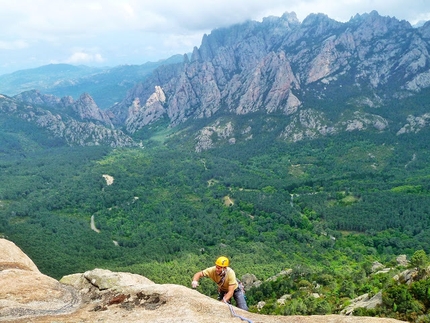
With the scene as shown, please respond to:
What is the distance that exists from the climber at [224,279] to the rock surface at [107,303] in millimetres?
1303

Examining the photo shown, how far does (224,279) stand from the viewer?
27.2 m

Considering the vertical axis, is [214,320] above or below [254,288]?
above

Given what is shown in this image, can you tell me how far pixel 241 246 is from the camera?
486 ft

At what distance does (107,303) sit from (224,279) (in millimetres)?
12801

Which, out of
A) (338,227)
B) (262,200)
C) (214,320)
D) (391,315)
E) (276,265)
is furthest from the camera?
(262,200)

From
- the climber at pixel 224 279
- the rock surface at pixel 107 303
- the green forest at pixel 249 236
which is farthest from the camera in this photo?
the green forest at pixel 249 236

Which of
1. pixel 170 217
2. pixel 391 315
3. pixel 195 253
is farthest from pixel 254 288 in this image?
pixel 170 217

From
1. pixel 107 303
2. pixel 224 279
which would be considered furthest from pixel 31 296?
pixel 224 279

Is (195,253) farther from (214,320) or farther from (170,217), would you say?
(214,320)

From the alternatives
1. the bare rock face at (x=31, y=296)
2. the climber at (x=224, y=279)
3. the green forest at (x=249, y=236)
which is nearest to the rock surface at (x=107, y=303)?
the bare rock face at (x=31, y=296)

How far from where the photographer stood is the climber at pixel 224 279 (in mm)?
26172

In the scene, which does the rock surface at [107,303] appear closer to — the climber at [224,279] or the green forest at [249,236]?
the climber at [224,279]

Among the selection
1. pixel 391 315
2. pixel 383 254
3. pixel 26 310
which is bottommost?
pixel 383 254

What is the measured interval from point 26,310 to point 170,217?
152767 mm
